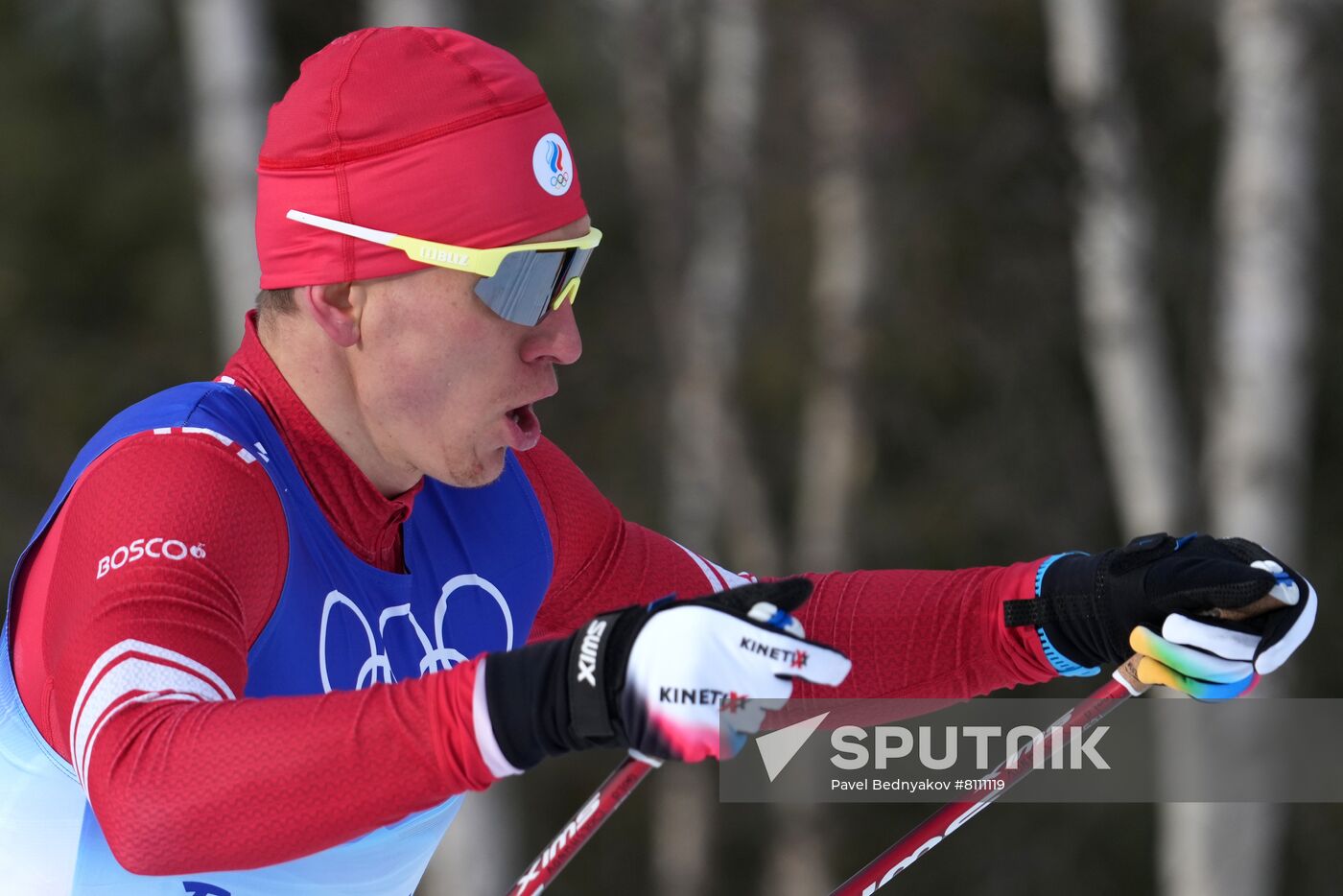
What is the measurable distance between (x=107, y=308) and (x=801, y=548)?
6639 mm

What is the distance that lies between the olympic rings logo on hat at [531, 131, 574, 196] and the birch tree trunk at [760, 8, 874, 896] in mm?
7096

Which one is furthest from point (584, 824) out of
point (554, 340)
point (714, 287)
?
point (714, 287)

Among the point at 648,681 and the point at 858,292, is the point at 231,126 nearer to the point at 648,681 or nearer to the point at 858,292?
the point at 858,292

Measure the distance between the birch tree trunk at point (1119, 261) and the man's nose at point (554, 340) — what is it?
566 centimetres

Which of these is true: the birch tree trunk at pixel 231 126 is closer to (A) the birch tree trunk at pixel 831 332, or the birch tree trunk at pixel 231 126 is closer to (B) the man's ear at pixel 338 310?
(A) the birch tree trunk at pixel 831 332

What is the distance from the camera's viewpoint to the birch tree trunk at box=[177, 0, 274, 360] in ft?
20.5

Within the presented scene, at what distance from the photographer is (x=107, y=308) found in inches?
523

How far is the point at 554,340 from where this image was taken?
220 cm

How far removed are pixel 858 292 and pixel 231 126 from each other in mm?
4444

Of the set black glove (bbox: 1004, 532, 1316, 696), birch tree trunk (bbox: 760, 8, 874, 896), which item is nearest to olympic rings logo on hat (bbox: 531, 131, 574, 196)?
black glove (bbox: 1004, 532, 1316, 696)

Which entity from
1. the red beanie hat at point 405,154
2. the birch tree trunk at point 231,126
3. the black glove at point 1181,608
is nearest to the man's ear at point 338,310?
the red beanie hat at point 405,154

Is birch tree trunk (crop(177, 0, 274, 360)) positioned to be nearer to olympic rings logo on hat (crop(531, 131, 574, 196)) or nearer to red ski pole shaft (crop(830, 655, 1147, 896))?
olympic rings logo on hat (crop(531, 131, 574, 196))

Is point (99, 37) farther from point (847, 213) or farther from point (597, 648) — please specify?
point (597, 648)

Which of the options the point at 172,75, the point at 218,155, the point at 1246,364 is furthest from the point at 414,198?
the point at 172,75
